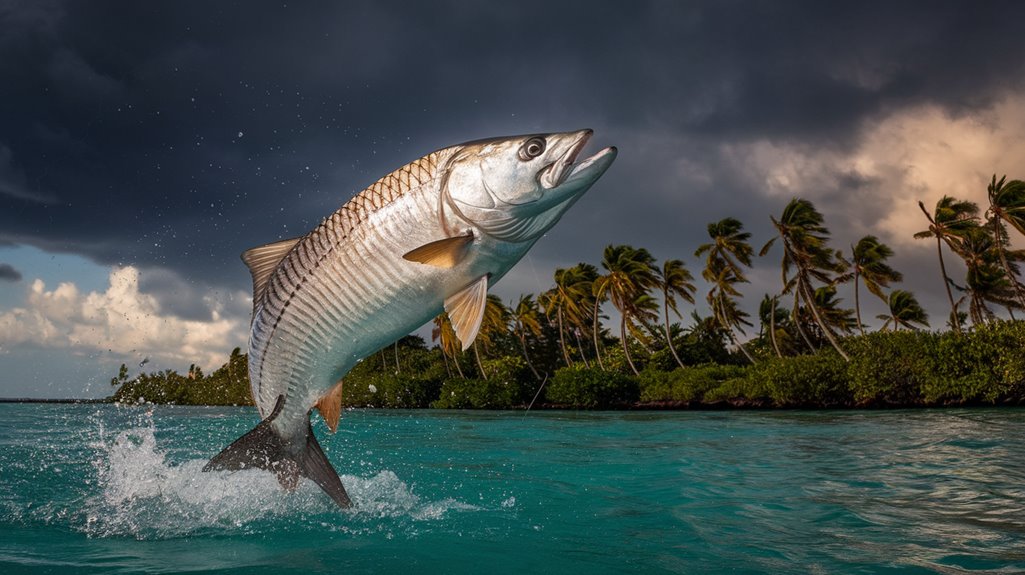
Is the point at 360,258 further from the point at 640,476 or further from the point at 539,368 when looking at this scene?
the point at 539,368

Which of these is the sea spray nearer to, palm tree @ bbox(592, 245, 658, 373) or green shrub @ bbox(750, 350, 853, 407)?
green shrub @ bbox(750, 350, 853, 407)

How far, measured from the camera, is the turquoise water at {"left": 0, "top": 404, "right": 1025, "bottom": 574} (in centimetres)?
493

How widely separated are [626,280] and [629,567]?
46523 mm

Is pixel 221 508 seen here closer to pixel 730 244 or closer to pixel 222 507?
pixel 222 507

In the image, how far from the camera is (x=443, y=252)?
3588 mm

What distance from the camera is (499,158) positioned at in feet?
12.1

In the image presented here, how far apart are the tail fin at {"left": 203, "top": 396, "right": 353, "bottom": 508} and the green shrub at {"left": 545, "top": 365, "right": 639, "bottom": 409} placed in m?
39.7

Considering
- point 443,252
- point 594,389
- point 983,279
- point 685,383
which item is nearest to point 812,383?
point 685,383

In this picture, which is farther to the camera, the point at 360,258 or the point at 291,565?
the point at 291,565

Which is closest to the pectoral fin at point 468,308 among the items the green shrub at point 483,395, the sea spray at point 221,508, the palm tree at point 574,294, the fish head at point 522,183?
the fish head at point 522,183

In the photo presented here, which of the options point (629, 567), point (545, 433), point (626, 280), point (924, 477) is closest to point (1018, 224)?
point (626, 280)

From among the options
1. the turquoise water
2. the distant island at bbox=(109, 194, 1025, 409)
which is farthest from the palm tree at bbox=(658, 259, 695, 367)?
the turquoise water

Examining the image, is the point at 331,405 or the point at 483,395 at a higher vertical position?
the point at 331,405

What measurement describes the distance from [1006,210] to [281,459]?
45.1 metres
